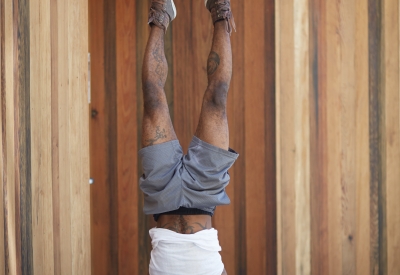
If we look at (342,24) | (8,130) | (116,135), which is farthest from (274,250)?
(8,130)

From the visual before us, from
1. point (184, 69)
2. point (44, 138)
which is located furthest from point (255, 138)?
point (44, 138)

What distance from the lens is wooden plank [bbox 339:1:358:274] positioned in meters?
2.38

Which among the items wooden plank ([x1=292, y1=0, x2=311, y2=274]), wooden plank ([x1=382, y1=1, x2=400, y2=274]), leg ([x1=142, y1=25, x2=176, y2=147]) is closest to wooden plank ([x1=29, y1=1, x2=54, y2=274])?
leg ([x1=142, y1=25, x2=176, y2=147])

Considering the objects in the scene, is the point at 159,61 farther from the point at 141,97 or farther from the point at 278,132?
the point at 278,132

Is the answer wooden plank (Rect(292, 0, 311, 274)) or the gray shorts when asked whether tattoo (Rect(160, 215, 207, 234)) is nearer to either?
the gray shorts

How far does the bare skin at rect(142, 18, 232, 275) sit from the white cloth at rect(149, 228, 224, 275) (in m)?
0.05

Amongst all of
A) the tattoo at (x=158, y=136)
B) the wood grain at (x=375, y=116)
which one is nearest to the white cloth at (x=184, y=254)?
the tattoo at (x=158, y=136)

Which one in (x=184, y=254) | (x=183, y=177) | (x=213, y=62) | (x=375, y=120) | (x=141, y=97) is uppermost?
(x=213, y=62)

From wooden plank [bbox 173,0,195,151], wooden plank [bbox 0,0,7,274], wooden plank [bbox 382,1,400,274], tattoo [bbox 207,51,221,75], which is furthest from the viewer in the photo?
wooden plank [bbox 173,0,195,151]

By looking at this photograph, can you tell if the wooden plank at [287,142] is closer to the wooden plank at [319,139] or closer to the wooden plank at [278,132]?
the wooden plank at [278,132]

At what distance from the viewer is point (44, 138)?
184 centimetres

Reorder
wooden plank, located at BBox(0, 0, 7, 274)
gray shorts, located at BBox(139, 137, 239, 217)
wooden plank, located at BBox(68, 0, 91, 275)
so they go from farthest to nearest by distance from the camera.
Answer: wooden plank, located at BBox(68, 0, 91, 275)
gray shorts, located at BBox(139, 137, 239, 217)
wooden plank, located at BBox(0, 0, 7, 274)

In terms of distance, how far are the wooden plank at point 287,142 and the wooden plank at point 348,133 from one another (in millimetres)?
273

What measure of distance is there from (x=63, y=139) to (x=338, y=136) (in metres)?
1.41
